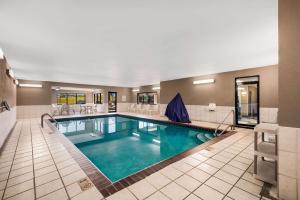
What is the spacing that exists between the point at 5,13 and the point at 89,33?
1.11 metres

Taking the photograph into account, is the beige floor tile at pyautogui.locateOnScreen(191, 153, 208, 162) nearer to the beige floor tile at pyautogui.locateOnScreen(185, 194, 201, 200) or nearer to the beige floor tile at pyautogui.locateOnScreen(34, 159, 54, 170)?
the beige floor tile at pyautogui.locateOnScreen(185, 194, 201, 200)

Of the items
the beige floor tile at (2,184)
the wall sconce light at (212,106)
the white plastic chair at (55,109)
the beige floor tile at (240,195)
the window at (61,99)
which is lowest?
the beige floor tile at (2,184)

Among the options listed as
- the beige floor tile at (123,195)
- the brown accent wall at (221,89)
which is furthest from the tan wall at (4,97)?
the brown accent wall at (221,89)

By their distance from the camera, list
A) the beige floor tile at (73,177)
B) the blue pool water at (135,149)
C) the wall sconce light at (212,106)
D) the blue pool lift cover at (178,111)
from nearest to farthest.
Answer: the beige floor tile at (73,177) → the blue pool water at (135,149) → the wall sconce light at (212,106) → the blue pool lift cover at (178,111)

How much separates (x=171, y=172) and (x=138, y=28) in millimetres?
2459

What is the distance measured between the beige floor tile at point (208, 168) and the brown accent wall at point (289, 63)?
1.15 metres

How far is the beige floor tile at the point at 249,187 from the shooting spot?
1.65 m

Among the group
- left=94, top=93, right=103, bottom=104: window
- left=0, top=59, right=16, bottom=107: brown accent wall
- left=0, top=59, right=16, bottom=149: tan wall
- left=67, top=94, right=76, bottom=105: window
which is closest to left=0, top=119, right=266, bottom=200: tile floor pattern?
left=0, top=59, right=16, bottom=149: tan wall

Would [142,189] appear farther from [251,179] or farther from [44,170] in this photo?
[44,170]

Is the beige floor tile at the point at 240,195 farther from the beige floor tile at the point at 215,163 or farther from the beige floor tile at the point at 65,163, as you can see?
the beige floor tile at the point at 65,163

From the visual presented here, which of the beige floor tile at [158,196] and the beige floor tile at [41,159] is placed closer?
Result: the beige floor tile at [158,196]

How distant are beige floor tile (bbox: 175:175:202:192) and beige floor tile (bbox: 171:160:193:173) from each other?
0.19 m

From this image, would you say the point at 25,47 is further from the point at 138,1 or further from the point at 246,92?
the point at 246,92

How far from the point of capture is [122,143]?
4496 millimetres
